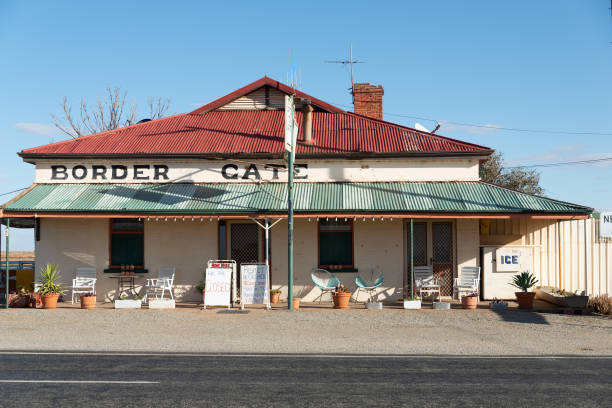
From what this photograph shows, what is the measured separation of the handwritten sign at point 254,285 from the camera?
50.1ft

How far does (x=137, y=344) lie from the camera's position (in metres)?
10.7

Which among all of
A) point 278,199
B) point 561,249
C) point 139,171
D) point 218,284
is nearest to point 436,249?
point 561,249

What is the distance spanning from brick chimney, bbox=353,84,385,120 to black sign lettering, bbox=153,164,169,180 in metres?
7.54

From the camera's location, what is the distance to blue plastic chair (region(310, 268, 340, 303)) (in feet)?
53.0

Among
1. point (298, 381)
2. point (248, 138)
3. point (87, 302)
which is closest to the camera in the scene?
point (298, 381)

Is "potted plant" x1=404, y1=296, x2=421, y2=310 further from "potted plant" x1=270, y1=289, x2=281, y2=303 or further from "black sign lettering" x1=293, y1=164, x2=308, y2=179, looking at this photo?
"black sign lettering" x1=293, y1=164, x2=308, y2=179

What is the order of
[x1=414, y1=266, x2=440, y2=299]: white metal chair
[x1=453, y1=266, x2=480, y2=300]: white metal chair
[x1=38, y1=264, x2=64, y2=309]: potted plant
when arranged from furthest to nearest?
[x1=414, y1=266, x2=440, y2=299]: white metal chair
[x1=453, y1=266, x2=480, y2=300]: white metal chair
[x1=38, y1=264, x2=64, y2=309]: potted plant

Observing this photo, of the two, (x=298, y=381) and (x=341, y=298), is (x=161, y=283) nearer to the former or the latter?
(x=341, y=298)

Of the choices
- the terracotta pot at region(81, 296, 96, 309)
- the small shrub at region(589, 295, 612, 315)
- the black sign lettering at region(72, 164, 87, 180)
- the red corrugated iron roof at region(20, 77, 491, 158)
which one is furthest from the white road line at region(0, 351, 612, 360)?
the black sign lettering at region(72, 164, 87, 180)

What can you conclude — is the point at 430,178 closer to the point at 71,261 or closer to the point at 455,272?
the point at 455,272

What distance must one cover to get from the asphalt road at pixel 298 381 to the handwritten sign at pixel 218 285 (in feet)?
19.4

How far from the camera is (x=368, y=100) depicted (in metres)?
22.0

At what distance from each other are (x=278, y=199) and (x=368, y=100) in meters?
7.18

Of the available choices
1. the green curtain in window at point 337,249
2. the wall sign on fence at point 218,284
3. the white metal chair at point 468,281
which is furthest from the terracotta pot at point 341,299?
the white metal chair at point 468,281
